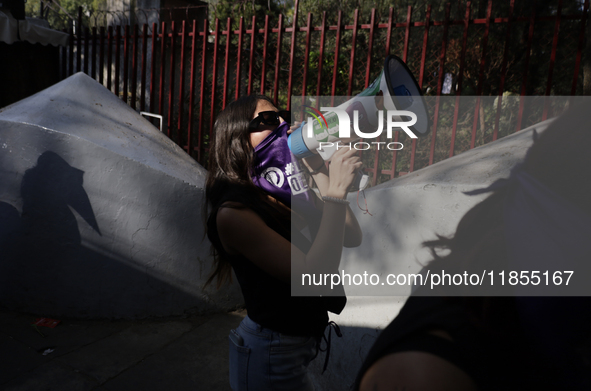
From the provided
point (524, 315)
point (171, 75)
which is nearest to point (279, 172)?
point (524, 315)

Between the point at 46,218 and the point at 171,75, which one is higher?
the point at 171,75

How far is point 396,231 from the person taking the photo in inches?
97.3

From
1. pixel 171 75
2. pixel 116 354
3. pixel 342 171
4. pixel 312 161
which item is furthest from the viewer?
pixel 171 75

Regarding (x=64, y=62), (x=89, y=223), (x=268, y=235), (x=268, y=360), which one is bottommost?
(x=89, y=223)

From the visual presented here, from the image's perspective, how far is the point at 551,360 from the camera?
0.67 meters

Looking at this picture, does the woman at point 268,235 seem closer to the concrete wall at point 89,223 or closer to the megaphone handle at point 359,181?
the megaphone handle at point 359,181

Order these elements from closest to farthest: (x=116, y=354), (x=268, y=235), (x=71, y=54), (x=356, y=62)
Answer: (x=268, y=235) → (x=116, y=354) → (x=71, y=54) → (x=356, y=62)

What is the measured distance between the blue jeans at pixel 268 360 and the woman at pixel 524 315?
0.77 meters

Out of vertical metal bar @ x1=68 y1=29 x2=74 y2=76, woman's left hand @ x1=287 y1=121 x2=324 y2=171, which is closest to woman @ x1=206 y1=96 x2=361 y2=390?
woman's left hand @ x1=287 y1=121 x2=324 y2=171

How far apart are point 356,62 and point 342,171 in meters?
5.84

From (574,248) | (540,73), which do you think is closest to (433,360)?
(574,248)

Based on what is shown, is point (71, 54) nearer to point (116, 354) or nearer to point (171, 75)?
point (171, 75)

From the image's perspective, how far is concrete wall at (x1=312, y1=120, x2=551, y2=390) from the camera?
2.33 meters

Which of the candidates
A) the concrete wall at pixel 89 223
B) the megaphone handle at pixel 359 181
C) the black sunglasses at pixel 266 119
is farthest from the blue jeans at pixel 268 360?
the concrete wall at pixel 89 223
